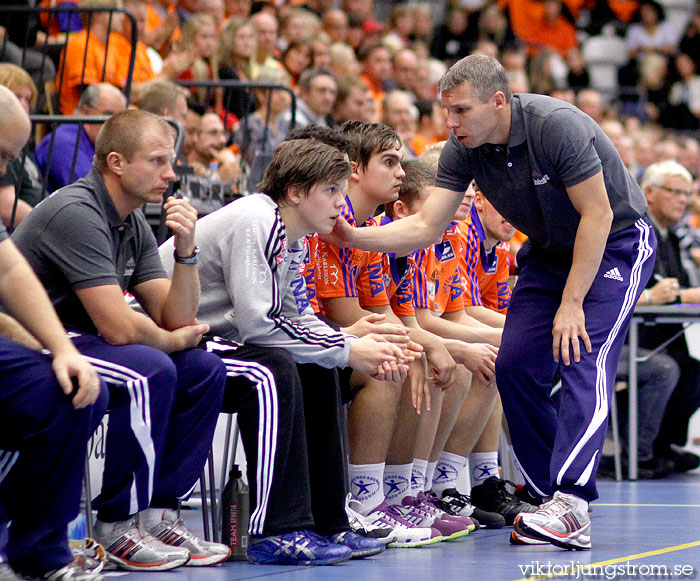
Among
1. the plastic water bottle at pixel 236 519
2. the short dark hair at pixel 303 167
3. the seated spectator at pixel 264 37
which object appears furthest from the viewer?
the seated spectator at pixel 264 37

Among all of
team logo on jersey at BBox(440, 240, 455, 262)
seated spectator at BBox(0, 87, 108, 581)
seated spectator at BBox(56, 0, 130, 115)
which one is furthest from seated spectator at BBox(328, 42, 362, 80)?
seated spectator at BBox(0, 87, 108, 581)

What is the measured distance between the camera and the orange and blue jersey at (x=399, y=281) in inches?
199

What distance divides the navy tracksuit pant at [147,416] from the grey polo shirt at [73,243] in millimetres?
177

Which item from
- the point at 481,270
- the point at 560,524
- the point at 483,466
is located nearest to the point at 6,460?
the point at 560,524

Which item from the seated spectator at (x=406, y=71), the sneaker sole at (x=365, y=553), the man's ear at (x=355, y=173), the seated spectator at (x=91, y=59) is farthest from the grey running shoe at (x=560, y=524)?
the seated spectator at (x=406, y=71)

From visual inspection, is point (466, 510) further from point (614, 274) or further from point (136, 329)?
point (136, 329)

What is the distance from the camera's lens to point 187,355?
3.91 meters

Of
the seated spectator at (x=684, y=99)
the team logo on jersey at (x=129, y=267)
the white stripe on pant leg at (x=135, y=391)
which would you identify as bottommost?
the white stripe on pant leg at (x=135, y=391)

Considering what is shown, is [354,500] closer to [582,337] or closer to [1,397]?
[582,337]

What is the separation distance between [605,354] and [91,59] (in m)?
4.85

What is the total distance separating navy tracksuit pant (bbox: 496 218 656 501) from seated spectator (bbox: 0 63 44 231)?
2.55m

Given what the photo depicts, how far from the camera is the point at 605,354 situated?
14.4ft

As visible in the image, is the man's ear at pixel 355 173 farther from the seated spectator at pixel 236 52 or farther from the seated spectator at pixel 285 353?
the seated spectator at pixel 236 52

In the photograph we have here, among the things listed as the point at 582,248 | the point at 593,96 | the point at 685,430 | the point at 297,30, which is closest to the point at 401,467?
the point at 582,248
